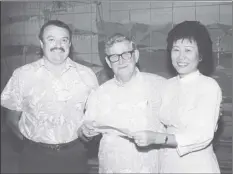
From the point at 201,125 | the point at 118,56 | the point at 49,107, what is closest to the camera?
the point at 201,125

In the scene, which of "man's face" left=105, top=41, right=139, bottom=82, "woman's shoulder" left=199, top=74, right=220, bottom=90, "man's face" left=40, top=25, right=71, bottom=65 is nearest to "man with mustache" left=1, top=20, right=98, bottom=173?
"man's face" left=40, top=25, right=71, bottom=65

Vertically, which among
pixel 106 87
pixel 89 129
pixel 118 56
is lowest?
pixel 89 129

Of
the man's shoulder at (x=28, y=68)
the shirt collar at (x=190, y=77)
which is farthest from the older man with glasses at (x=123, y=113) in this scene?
the man's shoulder at (x=28, y=68)

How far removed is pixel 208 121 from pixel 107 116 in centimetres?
34

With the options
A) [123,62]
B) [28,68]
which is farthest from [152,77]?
[28,68]

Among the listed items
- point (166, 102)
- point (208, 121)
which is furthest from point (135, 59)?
point (208, 121)

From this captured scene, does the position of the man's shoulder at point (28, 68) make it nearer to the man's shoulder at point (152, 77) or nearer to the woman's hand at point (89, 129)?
the woman's hand at point (89, 129)

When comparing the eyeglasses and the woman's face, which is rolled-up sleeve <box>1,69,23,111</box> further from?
the woman's face

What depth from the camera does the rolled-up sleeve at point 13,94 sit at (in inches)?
43.4

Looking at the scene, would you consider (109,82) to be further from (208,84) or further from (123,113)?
(208,84)

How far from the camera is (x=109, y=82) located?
1.05m

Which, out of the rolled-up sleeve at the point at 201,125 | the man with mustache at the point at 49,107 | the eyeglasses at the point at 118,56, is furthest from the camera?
the man with mustache at the point at 49,107

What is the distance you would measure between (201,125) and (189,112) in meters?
0.05

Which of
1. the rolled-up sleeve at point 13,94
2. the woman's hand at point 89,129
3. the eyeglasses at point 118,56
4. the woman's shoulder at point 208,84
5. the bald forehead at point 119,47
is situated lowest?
the woman's hand at point 89,129
